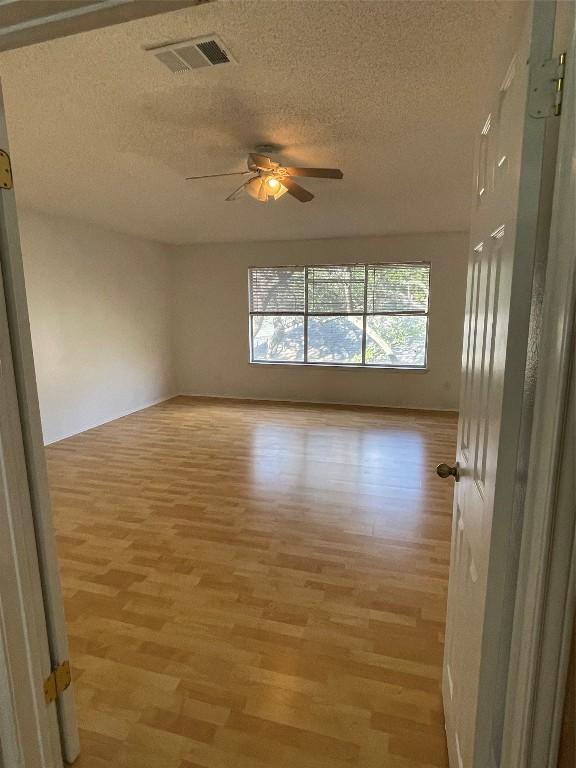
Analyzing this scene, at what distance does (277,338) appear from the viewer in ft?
21.7

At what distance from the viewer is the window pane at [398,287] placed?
19.4ft

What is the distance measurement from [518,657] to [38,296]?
5.05 metres

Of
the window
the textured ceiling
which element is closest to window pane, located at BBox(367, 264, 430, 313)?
the window

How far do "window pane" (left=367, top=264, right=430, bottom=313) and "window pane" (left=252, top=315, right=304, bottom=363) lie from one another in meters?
1.16

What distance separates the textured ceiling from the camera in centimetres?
154

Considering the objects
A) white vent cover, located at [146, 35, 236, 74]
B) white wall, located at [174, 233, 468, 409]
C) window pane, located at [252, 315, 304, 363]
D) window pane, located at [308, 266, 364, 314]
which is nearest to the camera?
white vent cover, located at [146, 35, 236, 74]

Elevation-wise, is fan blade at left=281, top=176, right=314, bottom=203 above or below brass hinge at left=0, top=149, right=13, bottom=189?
above

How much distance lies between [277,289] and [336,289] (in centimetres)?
91

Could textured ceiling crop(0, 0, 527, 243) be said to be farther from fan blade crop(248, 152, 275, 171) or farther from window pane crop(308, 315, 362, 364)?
window pane crop(308, 315, 362, 364)

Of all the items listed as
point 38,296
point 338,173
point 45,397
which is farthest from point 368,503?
point 38,296

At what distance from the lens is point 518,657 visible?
81 centimetres

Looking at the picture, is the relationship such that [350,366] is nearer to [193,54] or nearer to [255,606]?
[255,606]

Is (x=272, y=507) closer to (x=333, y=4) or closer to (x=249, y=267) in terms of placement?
(x=333, y=4)

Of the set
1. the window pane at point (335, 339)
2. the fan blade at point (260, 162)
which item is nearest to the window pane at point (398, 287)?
the window pane at point (335, 339)
